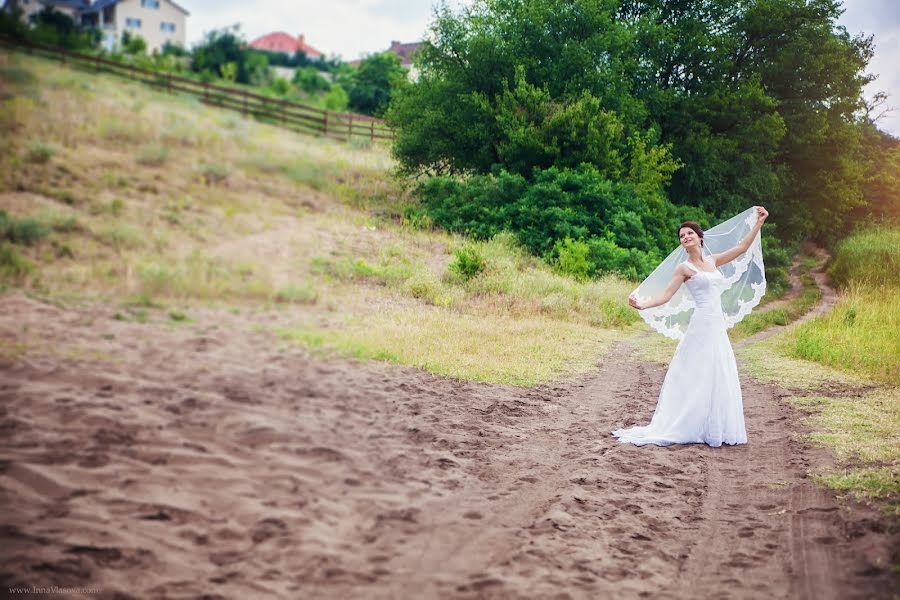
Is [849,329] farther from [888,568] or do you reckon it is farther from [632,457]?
[888,568]

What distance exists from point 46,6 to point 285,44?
211 centimetres

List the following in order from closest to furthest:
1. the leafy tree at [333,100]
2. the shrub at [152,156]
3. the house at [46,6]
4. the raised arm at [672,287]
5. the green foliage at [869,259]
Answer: the house at [46,6]
the shrub at [152,156]
the raised arm at [672,287]
the leafy tree at [333,100]
the green foliage at [869,259]

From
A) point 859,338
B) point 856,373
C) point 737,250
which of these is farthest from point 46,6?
point 859,338

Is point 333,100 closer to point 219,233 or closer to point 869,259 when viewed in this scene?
point 219,233

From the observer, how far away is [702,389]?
671cm

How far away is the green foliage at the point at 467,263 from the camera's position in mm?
13016

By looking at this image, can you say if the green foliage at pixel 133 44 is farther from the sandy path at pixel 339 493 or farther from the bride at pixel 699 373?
the bride at pixel 699 373

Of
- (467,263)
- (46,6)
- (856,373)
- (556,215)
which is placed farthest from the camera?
(556,215)

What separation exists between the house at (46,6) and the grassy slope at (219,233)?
44 centimetres

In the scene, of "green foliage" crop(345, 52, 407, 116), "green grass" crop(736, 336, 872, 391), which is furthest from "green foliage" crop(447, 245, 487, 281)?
"green foliage" crop(345, 52, 407, 116)

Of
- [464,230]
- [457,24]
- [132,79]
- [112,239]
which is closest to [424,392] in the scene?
[112,239]

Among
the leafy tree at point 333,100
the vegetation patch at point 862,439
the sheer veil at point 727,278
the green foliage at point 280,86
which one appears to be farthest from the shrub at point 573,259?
the green foliage at point 280,86

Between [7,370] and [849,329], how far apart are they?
41.7 ft

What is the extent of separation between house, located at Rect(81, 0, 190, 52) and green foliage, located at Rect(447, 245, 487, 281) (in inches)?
302
